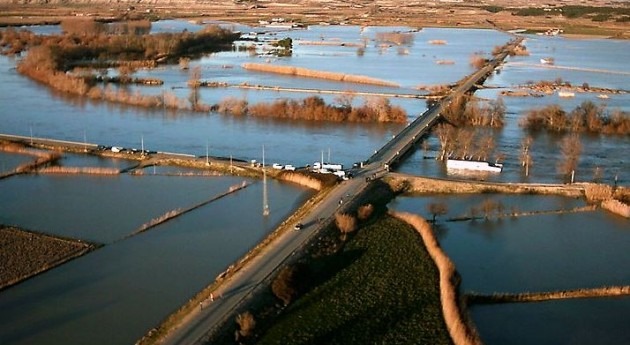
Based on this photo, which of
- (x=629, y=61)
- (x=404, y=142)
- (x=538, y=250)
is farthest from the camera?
(x=629, y=61)

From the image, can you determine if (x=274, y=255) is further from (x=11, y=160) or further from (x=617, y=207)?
(x=11, y=160)

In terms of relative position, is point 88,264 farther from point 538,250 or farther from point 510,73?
point 510,73

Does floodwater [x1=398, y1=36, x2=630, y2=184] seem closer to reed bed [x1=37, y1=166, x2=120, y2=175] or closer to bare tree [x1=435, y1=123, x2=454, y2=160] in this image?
bare tree [x1=435, y1=123, x2=454, y2=160]

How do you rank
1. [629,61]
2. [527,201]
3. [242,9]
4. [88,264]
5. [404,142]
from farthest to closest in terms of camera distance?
[242,9] < [629,61] < [404,142] < [527,201] < [88,264]

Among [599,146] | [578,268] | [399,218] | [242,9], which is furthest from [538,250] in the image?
[242,9]

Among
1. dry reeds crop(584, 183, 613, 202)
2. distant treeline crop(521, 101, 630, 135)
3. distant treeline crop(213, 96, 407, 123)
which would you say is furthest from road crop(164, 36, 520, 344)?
distant treeline crop(521, 101, 630, 135)

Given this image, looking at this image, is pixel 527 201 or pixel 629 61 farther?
pixel 629 61
